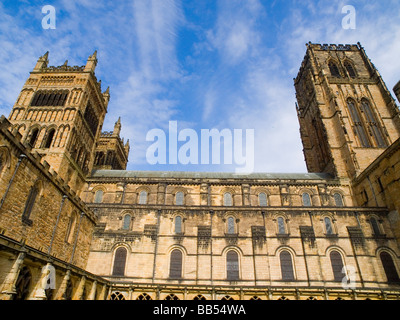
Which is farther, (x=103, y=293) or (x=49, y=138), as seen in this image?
(x=49, y=138)

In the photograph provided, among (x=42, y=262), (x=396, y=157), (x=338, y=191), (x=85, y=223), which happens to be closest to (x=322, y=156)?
(x=338, y=191)

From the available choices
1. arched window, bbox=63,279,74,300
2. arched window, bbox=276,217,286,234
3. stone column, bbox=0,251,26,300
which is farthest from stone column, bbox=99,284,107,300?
arched window, bbox=276,217,286,234

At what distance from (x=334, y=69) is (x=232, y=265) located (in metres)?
41.0

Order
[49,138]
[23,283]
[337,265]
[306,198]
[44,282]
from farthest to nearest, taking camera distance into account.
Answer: [306,198] → [49,138] → [337,265] → [44,282] → [23,283]

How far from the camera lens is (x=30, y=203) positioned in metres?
17.1

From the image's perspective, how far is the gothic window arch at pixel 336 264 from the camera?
2255 cm

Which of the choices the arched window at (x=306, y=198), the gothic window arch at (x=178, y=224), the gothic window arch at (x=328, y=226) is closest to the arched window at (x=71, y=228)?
the gothic window arch at (x=178, y=224)

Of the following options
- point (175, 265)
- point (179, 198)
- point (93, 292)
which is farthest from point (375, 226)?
point (93, 292)

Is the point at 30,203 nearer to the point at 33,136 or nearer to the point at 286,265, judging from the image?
the point at 33,136

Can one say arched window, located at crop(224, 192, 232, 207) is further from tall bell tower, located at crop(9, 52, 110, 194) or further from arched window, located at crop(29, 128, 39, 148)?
arched window, located at crop(29, 128, 39, 148)

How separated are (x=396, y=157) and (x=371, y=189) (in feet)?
18.4

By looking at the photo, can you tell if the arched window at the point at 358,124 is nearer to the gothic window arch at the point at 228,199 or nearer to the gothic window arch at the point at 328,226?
the gothic window arch at the point at 328,226

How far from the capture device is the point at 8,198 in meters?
15.0
